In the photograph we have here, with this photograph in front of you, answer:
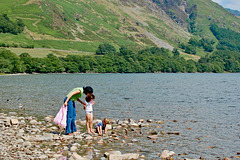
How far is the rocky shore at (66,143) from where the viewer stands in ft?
49.3

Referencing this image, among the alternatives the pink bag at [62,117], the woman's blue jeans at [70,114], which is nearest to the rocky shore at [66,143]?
the woman's blue jeans at [70,114]

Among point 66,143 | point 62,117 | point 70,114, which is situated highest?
point 70,114

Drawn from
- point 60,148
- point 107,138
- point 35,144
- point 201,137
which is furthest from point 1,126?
point 201,137

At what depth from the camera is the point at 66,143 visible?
1775 centimetres

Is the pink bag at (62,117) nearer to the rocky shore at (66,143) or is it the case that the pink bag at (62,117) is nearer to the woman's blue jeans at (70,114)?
the woman's blue jeans at (70,114)

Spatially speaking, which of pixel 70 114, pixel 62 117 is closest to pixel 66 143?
pixel 62 117

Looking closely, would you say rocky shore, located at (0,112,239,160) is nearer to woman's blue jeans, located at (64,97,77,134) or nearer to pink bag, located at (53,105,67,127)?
woman's blue jeans, located at (64,97,77,134)

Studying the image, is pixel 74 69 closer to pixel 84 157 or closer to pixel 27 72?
pixel 27 72

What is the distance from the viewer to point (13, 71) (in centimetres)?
14188

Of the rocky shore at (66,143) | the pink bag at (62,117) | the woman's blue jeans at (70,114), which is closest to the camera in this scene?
the rocky shore at (66,143)

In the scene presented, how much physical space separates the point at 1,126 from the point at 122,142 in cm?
957

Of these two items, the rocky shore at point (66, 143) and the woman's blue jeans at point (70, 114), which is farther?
the woman's blue jeans at point (70, 114)

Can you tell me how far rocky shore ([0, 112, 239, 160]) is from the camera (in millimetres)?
15030

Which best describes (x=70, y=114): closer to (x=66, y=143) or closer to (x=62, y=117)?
(x=62, y=117)
